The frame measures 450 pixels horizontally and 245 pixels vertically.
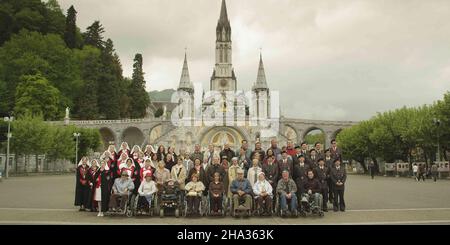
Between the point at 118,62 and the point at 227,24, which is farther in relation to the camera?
the point at 227,24

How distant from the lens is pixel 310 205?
11188 mm

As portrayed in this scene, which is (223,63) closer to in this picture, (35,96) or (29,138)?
(35,96)

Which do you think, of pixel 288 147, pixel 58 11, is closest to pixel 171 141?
pixel 58 11

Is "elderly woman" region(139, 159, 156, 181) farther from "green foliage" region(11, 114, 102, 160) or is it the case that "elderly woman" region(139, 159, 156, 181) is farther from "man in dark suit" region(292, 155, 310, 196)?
"green foliage" region(11, 114, 102, 160)

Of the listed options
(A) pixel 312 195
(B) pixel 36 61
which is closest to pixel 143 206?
(A) pixel 312 195

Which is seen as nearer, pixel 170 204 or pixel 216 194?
pixel 170 204

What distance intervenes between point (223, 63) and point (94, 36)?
27.8 meters

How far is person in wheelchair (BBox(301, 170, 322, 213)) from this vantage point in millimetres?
11047

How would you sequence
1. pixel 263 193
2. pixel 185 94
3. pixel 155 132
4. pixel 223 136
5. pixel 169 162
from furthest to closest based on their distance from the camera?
pixel 185 94 → pixel 155 132 → pixel 223 136 → pixel 169 162 → pixel 263 193

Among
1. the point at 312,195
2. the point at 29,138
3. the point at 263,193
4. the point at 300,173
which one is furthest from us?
the point at 29,138

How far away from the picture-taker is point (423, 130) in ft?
111

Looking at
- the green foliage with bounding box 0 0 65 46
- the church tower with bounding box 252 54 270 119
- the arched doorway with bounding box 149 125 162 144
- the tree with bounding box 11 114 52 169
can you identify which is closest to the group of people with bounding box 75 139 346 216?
the tree with bounding box 11 114 52 169
